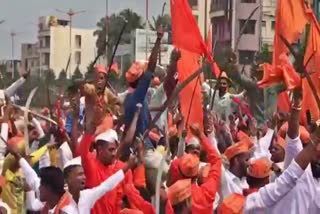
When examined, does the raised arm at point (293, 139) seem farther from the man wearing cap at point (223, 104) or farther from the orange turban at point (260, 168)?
the man wearing cap at point (223, 104)

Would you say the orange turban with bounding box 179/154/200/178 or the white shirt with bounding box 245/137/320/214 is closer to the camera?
the white shirt with bounding box 245/137/320/214

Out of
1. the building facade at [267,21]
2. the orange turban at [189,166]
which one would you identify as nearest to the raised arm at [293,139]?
the orange turban at [189,166]

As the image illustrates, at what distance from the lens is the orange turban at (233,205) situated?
7578 mm

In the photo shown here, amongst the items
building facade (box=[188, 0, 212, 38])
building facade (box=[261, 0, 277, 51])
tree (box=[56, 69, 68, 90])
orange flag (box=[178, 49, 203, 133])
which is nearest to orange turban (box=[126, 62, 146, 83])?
orange flag (box=[178, 49, 203, 133])

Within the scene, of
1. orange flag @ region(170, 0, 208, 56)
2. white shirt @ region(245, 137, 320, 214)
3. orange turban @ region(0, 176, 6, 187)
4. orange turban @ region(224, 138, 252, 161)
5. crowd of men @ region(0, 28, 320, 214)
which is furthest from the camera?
orange flag @ region(170, 0, 208, 56)

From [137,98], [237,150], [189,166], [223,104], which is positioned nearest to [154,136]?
[137,98]

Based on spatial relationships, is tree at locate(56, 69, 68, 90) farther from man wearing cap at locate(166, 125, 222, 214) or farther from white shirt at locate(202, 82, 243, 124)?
man wearing cap at locate(166, 125, 222, 214)

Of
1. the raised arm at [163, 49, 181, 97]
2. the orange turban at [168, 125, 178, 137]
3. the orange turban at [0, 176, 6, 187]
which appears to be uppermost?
the raised arm at [163, 49, 181, 97]

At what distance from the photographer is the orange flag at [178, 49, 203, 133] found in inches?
409

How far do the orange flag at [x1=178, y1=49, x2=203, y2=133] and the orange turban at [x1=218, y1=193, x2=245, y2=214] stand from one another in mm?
2305

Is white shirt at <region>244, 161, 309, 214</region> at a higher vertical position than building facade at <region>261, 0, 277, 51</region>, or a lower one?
lower

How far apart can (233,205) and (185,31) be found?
3417 mm

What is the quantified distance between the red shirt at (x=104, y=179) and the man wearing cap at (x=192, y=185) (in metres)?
0.22

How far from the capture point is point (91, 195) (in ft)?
22.8
